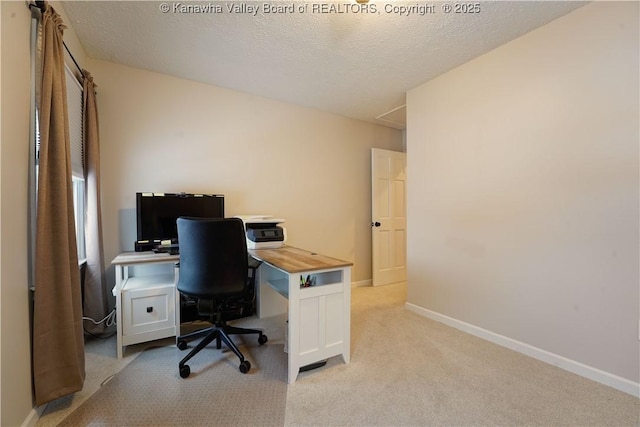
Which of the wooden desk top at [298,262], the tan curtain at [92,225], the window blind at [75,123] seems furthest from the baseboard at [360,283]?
the window blind at [75,123]

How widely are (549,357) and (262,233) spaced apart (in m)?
2.50

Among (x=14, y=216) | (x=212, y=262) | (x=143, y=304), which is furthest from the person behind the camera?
(x=143, y=304)

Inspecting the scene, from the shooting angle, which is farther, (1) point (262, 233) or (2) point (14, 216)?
(1) point (262, 233)

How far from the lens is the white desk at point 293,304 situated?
181 centimetres

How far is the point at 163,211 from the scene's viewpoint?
250 cm

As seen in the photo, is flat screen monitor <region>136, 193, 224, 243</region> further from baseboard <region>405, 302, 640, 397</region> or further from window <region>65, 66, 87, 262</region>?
baseboard <region>405, 302, 640, 397</region>

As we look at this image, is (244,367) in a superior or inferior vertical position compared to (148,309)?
inferior

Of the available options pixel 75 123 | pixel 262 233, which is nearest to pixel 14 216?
pixel 75 123

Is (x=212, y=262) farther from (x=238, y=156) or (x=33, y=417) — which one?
(x=238, y=156)

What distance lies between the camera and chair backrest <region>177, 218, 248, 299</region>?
1.87 meters

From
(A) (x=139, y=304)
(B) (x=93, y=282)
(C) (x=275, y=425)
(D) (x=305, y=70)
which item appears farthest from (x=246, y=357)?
(D) (x=305, y=70)

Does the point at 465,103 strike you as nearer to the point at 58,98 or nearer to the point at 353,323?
the point at 353,323

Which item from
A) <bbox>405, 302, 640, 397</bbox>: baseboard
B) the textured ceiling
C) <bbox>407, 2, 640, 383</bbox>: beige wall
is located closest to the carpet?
<bbox>405, 302, 640, 397</bbox>: baseboard

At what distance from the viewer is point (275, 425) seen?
56.6 inches
